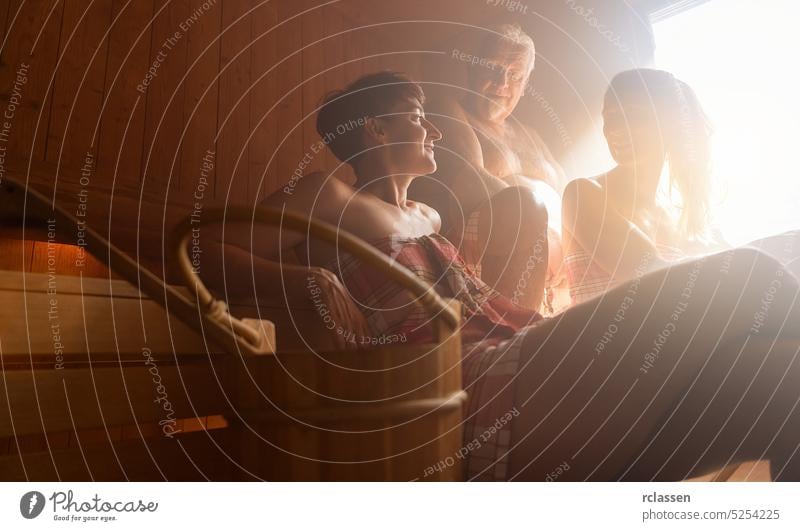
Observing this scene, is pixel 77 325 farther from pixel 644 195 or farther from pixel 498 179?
pixel 644 195

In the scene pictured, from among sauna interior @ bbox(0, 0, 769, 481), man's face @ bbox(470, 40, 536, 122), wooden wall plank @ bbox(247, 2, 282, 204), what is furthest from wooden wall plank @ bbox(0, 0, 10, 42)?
man's face @ bbox(470, 40, 536, 122)

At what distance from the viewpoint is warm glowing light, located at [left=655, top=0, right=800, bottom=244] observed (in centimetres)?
73

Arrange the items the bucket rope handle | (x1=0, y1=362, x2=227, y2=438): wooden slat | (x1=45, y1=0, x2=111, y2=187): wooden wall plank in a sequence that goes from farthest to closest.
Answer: (x1=45, y1=0, x2=111, y2=187): wooden wall plank
(x1=0, y1=362, x2=227, y2=438): wooden slat
the bucket rope handle

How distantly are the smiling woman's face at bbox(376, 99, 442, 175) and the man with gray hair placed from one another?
0.04 feet

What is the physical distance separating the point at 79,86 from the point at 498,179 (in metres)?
0.49

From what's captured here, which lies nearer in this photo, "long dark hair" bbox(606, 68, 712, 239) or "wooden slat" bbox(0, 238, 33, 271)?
"wooden slat" bbox(0, 238, 33, 271)

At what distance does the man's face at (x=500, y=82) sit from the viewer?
0.79 m

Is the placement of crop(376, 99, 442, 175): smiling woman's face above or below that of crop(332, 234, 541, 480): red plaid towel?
above

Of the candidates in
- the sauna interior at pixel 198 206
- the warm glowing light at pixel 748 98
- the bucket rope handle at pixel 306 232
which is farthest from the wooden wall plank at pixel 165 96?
the warm glowing light at pixel 748 98

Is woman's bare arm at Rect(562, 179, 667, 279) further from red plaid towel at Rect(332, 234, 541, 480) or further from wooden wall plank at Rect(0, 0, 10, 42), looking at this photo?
wooden wall plank at Rect(0, 0, 10, 42)
